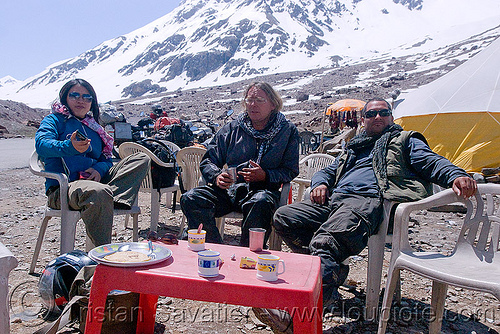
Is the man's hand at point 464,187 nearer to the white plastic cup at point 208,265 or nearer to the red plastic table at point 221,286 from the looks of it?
the red plastic table at point 221,286

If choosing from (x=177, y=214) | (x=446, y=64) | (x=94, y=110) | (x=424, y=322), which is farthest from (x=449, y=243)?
(x=446, y=64)

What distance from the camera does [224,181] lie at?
291 cm

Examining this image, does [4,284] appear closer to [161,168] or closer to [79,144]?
[79,144]

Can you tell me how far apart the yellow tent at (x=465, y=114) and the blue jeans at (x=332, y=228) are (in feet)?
19.5

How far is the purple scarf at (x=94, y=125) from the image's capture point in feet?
9.78

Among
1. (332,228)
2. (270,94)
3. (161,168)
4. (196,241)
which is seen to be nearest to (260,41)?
(161,168)

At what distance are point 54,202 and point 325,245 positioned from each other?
183 cm

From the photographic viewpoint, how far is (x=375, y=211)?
7.91 feet

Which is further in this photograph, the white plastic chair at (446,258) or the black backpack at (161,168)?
the black backpack at (161,168)

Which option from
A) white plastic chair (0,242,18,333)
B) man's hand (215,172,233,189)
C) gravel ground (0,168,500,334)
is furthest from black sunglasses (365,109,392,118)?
white plastic chair (0,242,18,333)

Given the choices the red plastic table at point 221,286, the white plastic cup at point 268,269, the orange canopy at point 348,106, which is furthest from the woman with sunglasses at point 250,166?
the orange canopy at point 348,106

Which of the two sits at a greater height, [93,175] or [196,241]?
[93,175]

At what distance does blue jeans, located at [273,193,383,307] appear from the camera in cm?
210

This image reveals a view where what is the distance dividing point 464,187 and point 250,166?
1.42 m
